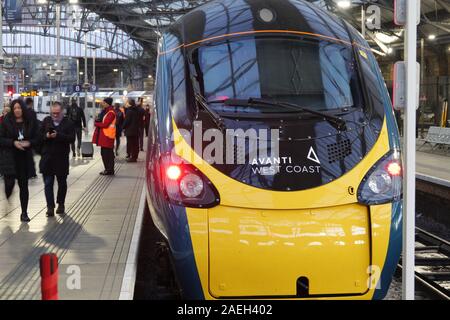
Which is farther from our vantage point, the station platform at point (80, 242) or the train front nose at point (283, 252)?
the station platform at point (80, 242)

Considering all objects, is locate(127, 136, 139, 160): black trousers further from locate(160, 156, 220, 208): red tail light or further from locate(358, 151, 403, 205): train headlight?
locate(358, 151, 403, 205): train headlight

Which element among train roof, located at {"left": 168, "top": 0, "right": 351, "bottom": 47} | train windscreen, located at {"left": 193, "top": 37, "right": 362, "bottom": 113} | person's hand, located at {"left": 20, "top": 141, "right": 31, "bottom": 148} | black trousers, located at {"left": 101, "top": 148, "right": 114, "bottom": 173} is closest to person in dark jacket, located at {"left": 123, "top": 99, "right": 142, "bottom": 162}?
black trousers, located at {"left": 101, "top": 148, "right": 114, "bottom": 173}

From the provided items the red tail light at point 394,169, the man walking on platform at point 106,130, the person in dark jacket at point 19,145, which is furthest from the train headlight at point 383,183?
the man walking on platform at point 106,130

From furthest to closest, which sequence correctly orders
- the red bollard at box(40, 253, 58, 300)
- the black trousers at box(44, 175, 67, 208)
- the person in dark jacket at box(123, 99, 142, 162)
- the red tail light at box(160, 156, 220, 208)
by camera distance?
the person in dark jacket at box(123, 99, 142, 162), the black trousers at box(44, 175, 67, 208), the red tail light at box(160, 156, 220, 208), the red bollard at box(40, 253, 58, 300)

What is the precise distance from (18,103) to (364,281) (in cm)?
562

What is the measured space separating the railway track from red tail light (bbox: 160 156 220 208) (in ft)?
11.3

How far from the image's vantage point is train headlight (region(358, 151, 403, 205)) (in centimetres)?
473

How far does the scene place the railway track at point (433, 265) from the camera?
7.06 m

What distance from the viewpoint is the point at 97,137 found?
13.2 meters

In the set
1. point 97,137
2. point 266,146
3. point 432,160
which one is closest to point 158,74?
point 266,146

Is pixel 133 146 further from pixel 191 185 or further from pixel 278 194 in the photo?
pixel 278 194

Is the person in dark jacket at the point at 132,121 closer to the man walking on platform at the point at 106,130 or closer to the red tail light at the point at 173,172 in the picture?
the man walking on platform at the point at 106,130

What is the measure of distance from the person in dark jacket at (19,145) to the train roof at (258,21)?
3202 millimetres

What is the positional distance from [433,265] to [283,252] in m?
4.48
